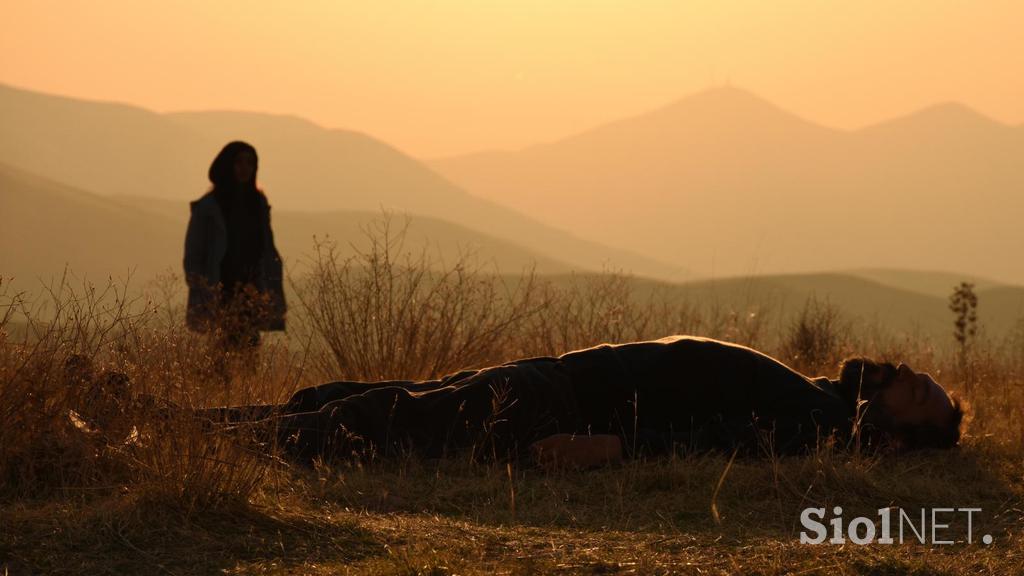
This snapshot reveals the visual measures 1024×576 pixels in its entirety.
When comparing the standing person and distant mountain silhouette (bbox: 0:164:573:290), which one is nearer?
the standing person

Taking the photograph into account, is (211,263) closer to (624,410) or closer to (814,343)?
(624,410)

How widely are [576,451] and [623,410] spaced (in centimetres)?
39

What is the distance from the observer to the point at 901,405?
5156 mm

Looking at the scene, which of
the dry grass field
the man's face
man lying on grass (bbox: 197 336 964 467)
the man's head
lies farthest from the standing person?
the man's face

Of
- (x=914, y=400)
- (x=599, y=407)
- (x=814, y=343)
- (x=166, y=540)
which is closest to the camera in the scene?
(x=166, y=540)

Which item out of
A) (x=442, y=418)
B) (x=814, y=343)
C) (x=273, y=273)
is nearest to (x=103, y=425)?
(x=442, y=418)

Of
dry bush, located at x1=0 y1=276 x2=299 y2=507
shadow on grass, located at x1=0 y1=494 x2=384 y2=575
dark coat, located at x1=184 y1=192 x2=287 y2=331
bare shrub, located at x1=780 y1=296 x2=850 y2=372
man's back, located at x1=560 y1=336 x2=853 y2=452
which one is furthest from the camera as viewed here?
bare shrub, located at x1=780 y1=296 x2=850 y2=372

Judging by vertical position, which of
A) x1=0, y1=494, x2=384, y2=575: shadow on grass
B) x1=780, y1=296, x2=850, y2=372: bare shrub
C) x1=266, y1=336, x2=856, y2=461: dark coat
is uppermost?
x1=780, y1=296, x2=850, y2=372: bare shrub

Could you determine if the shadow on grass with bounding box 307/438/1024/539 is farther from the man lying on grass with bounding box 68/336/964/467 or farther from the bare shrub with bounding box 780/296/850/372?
the bare shrub with bounding box 780/296/850/372

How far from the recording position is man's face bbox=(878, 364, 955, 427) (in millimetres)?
5121

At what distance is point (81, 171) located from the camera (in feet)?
640

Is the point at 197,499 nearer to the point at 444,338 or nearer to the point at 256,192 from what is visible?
the point at 444,338

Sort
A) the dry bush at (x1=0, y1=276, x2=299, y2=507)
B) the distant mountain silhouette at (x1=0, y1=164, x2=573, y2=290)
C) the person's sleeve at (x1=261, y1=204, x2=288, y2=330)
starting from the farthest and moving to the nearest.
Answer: the distant mountain silhouette at (x1=0, y1=164, x2=573, y2=290) → the person's sleeve at (x1=261, y1=204, x2=288, y2=330) → the dry bush at (x1=0, y1=276, x2=299, y2=507)

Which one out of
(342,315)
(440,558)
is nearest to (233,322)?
(342,315)
